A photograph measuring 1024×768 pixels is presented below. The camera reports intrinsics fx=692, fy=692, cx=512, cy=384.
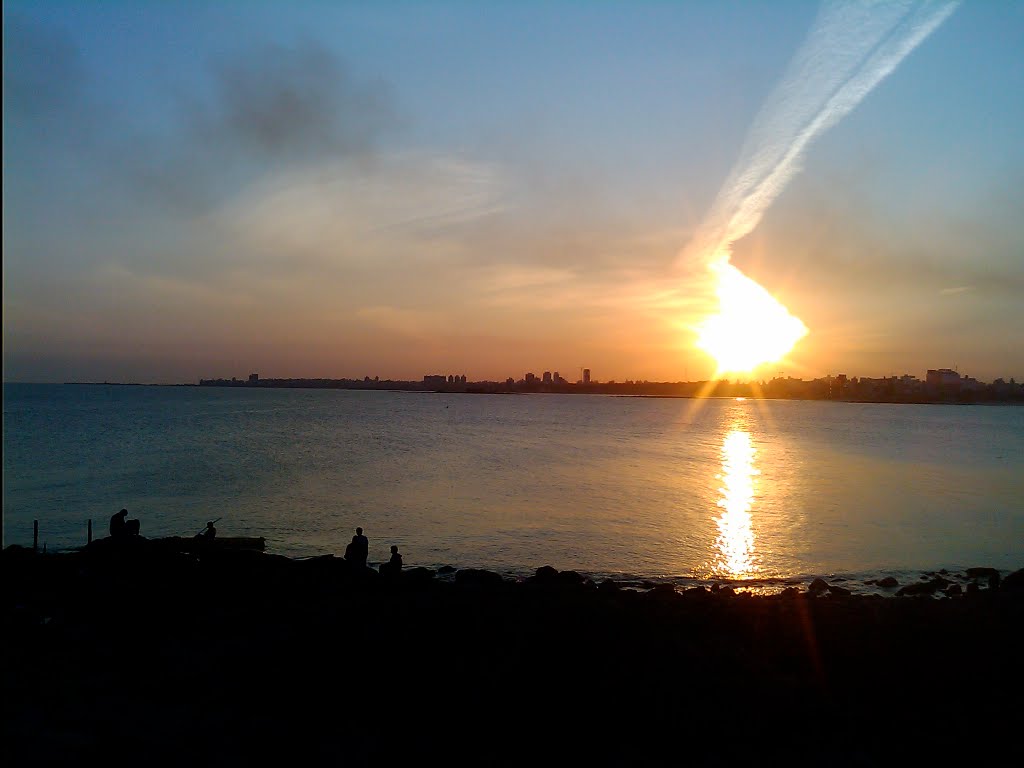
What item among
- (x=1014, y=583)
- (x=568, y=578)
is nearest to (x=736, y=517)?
(x=1014, y=583)

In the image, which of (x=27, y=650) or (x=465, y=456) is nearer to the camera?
(x=27, y=650)

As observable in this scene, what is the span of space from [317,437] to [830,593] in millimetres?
57275

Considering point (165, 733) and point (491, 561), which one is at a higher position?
point (165, 733)

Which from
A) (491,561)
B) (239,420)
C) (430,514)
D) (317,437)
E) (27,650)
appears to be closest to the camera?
(27,650)

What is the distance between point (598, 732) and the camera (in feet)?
29.5

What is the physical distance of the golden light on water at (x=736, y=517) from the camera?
24.3 meters

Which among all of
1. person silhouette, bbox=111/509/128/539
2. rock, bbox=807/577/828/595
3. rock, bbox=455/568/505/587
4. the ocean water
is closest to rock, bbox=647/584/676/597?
the ocean water

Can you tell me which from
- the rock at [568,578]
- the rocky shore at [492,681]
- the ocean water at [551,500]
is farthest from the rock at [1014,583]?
the rock at [568,578]

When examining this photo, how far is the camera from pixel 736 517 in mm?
33031

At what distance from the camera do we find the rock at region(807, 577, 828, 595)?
20050 mm

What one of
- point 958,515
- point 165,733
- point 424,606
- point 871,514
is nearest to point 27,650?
point 165,733

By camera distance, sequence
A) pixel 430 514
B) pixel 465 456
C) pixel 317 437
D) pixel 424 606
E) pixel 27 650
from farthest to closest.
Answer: pixel 317 437 → pixel 465 456 → pixel 430 514 → pixel 424 606 → pixel 27 650

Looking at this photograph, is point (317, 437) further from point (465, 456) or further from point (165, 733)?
point (165, 733)

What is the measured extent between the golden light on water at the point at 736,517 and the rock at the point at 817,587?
8.17 ft
